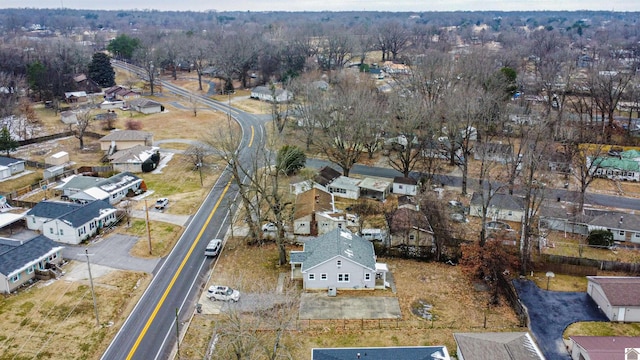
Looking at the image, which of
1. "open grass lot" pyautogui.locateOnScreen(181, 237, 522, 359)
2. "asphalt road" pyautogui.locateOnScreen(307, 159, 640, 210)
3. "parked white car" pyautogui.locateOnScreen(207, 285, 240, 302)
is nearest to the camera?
"open grass lot" pyautogui.locateOnScreen(181, 237, 522, 359)

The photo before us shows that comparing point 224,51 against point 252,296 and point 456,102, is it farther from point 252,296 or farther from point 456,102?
point 252,296

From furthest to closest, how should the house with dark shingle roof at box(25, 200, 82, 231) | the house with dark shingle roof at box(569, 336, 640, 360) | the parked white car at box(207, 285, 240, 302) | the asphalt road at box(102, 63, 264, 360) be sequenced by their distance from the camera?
the house with dark shingle roof at box(25, 200, 82, 231) → the parked white car at box(207, 285, 240, 302) → the asphalt road at box(102, 63, 264, 360) → the house with dark shingle roof at box(569, 336, 640, 360)

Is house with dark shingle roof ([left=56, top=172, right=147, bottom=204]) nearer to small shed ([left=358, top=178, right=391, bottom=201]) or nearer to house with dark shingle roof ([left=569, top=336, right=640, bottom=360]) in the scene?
small shed ([left=358, top=178, right=391, bottom=201])

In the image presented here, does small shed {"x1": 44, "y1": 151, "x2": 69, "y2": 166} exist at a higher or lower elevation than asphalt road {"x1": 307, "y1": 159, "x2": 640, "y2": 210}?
higher

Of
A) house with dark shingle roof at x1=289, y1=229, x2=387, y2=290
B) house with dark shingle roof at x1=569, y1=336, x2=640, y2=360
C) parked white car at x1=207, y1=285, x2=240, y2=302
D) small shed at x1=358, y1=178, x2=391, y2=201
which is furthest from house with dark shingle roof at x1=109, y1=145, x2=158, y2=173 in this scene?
house with dark shingle roof at x1=569, y1=336, x2=640, y2=360

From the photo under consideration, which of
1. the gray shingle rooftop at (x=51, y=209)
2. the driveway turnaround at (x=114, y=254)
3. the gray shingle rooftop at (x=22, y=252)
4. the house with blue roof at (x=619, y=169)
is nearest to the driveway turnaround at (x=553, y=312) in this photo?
the driveway turnaround at (x=114, y=254)

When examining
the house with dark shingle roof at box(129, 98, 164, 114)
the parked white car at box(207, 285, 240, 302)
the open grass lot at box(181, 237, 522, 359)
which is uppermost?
the house with dark shingle roof at box(129, 98, 164, 114)

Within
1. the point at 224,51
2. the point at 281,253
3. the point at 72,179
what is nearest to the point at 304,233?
the point at 281,253

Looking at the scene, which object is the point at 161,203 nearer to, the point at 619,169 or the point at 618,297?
the point at 618,297

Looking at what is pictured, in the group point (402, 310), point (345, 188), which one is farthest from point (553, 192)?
point (402, 310)
